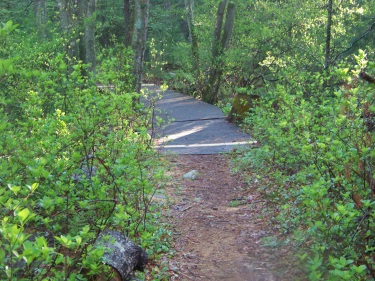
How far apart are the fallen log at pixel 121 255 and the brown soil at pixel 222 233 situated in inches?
22.4

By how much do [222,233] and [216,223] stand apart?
405 millimetres

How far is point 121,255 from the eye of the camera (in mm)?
4562

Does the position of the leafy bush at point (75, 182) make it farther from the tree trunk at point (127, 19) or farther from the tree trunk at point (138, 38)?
the tree trunk at point (127, 19)

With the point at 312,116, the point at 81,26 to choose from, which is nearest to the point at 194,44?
the point at 81,26

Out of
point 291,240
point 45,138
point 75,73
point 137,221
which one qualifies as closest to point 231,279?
point 291,240

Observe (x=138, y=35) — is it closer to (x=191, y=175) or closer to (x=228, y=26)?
(x=191, y=175)

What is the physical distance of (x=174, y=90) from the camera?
26031 mm

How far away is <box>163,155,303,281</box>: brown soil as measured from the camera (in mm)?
5328

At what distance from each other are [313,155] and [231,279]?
1.71 metres

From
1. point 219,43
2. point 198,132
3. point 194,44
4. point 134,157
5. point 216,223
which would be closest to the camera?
point 134,157

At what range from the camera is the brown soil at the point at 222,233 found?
533 cm

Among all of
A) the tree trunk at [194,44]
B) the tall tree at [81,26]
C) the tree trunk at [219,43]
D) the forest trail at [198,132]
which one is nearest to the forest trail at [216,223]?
the forest trail at [198,132]

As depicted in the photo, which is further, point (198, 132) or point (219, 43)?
point (219, 43)

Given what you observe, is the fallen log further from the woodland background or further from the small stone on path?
the small stone on path
